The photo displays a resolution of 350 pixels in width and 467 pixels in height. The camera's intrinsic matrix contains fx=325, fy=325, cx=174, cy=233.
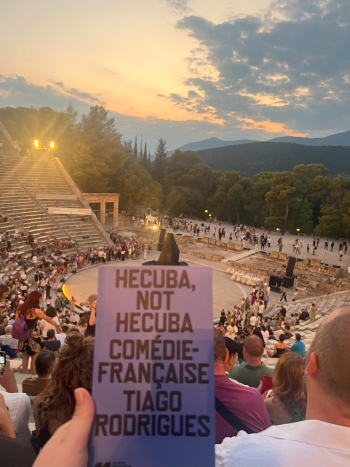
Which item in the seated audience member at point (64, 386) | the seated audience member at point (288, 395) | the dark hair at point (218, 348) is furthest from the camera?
the seated audience member at point (288, 395)

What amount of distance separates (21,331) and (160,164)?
53.5m

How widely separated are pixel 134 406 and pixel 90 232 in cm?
2351

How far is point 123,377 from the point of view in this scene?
1.26 metres

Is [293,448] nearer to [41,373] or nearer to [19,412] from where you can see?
[19,412]

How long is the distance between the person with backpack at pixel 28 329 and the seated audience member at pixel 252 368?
3.16 m

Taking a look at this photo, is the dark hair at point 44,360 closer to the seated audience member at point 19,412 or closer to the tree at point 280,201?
the seated audience member at point 19,412

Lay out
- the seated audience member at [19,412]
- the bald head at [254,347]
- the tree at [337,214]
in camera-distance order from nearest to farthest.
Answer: the seated audience member at [19,412] < the bald head at [254,347] < the tree at [337,214]

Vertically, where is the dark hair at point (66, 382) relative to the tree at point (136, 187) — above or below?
below

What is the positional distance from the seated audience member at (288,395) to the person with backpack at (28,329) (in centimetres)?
374

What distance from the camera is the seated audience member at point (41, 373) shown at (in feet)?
10.1

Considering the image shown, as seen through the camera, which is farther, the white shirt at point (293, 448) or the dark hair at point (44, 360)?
the dark hair at point (44, 360)

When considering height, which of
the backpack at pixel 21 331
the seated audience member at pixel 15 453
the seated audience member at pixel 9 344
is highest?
the seated audience member at pixel 15 453

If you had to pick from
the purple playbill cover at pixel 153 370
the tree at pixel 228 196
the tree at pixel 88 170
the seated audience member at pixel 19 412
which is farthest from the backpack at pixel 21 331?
the tree at pixel 228 196

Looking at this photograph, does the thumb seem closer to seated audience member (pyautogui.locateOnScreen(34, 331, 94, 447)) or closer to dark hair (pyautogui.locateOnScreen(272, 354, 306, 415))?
seated audience member (pyautogui.locateOnScreen(34, 331, 94, 447))
